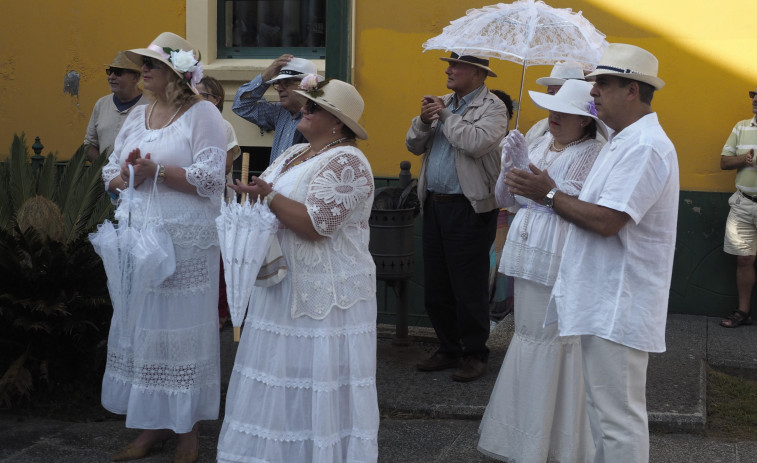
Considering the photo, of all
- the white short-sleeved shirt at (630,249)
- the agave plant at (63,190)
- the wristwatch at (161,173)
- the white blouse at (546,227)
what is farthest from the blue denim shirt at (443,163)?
the white short-sleeved shirt at (630,249)

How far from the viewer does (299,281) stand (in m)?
4.35

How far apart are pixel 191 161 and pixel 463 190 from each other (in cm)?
201

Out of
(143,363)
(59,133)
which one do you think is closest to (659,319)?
(143,363)

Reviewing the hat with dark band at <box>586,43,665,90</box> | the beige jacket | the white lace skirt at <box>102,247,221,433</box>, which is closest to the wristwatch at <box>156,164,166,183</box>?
the white lace skirt at <box>102,247,221,433</box>

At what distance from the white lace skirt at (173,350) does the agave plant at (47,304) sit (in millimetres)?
1021

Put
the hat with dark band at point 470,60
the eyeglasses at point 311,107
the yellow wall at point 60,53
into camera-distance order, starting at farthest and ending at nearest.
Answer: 1. the yellow wall at point 60,53
2. the hat with dark band at point 470,60
3. the eyeglasses at point 311,107

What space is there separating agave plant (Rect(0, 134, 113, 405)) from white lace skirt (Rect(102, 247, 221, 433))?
102cm

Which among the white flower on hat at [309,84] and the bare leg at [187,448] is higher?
the white flower on hat at [309,84]

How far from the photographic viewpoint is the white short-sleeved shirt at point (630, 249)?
3725mm

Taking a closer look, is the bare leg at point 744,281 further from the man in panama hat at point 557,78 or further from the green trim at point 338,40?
the green trim at point 338,40

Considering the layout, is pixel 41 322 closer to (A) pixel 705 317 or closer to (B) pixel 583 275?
(B) pixel 583 275

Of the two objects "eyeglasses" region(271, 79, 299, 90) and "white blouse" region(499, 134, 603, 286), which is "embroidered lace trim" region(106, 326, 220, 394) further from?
"eyeglasses" region(271, 79, 299, 90)

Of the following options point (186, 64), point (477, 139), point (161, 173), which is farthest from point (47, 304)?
point (477, 139)

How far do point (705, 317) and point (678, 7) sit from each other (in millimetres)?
2551
